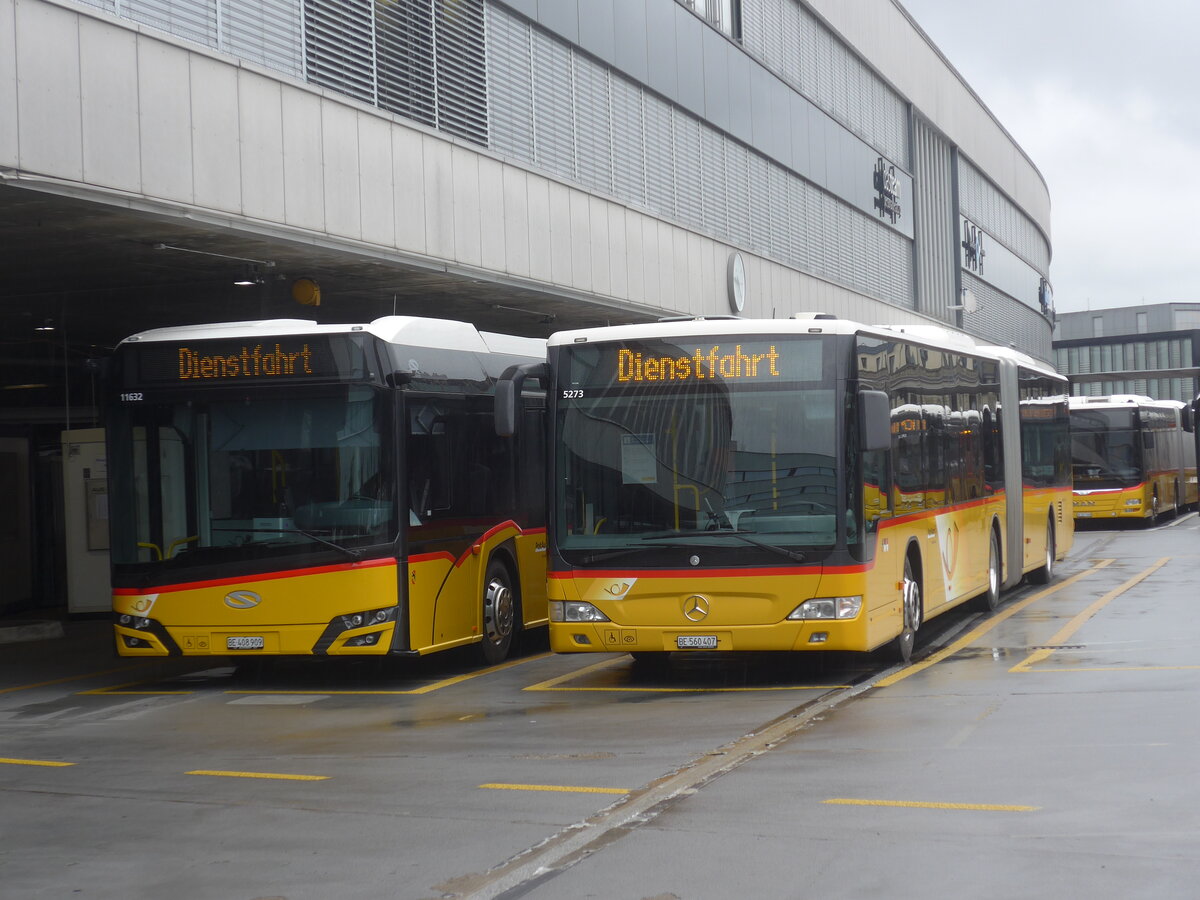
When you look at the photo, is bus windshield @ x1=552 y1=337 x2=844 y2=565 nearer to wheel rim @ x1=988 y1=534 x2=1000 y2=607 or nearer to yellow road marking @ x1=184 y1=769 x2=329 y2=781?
yellow road marking @ x1=184 y1=769 x2=329 y2=781

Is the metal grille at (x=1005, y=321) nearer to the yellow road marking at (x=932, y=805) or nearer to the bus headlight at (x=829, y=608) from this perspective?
the bus headlight at (x=829, y=608)

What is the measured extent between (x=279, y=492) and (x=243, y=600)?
36.3 inches

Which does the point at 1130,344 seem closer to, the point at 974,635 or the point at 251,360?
the point at 974,635

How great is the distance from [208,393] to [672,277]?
486 inches

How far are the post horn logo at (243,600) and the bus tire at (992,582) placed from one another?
8.07m

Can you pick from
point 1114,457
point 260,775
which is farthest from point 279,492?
point 1114,457

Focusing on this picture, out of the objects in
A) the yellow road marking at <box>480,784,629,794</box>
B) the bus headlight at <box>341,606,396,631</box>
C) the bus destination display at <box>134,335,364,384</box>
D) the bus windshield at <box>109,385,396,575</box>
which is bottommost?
the yellow road marking at <box>480,784,629,794</box>

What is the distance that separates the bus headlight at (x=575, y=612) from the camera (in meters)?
A: 11.9

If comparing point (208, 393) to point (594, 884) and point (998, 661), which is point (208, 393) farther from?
point (594, 884)

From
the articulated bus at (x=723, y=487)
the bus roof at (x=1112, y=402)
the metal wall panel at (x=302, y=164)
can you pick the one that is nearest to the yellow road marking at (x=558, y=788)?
the articulated bus at (x=723, y=487)

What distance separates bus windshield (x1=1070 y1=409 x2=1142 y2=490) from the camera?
113 feet

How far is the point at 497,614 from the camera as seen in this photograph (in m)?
14.4

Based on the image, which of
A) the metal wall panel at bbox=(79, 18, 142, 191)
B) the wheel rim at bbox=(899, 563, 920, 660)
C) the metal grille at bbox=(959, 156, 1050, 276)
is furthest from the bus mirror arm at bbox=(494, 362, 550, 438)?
the metal grille at bbox=(959, 156, 1050, 276)

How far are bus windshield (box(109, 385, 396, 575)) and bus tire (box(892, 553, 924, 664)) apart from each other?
13.8ft
